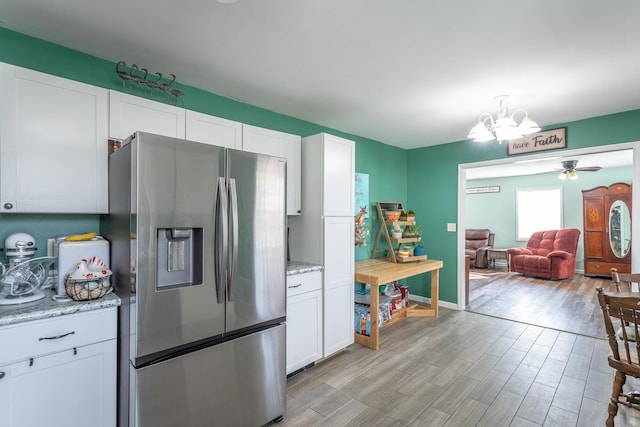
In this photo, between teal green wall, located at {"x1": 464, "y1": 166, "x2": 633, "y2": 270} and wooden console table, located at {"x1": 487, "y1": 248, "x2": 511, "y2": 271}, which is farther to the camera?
wooden console table, located at {"x1": 487, "y1": 248, "x2": 511, "y2": 271}

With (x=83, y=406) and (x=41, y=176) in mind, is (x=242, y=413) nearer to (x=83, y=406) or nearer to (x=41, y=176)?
(x=83, y=406)

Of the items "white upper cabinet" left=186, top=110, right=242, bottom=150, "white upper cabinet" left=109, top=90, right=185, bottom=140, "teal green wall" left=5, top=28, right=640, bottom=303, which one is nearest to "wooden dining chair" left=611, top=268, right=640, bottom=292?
"teal green wall" left=5, top=28, right=640, bottom=303

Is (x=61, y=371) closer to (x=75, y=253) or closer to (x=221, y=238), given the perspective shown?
(x=75, y=253)

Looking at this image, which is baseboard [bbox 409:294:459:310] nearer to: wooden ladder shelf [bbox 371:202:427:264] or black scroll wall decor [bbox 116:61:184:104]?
wooden ladder shelf [bbox 371:202:427:264]

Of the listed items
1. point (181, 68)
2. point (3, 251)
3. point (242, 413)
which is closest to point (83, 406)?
point (242, 413)

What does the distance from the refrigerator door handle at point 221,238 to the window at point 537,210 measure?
27.7 ft

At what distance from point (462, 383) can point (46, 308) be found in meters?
2.84

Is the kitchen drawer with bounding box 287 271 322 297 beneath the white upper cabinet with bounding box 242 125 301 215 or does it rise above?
beneath

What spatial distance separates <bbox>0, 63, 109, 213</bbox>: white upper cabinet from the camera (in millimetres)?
1676

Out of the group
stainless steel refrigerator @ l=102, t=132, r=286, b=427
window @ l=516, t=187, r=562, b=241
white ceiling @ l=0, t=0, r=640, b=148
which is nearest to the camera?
stainless steel refrigerator @ l=102, t=132, r=286, b=427

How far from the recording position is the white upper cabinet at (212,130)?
236cm

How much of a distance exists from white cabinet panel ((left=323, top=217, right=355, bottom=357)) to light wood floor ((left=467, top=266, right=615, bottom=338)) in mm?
2339

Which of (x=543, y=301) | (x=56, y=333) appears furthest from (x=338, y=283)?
(x=543, y=301)

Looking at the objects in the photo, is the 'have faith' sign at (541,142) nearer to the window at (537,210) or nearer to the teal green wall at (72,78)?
the teal green wall at (72,78)
